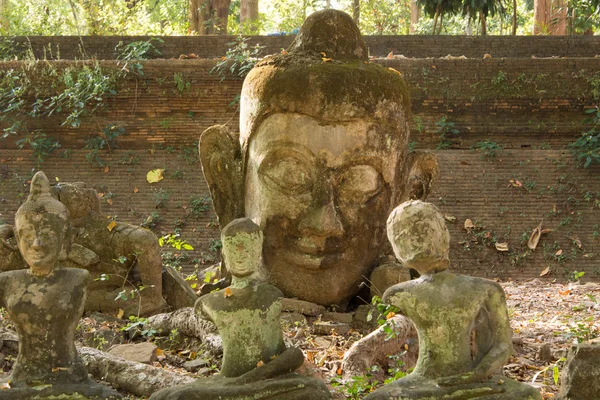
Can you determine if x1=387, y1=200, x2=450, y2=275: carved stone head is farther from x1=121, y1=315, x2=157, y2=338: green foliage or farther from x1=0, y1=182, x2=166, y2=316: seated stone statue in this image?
x1=0, y1=182, x2=166, y2=316: seated stone statue

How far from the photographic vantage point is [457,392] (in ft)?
11.6

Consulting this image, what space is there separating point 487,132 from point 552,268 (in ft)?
9.20

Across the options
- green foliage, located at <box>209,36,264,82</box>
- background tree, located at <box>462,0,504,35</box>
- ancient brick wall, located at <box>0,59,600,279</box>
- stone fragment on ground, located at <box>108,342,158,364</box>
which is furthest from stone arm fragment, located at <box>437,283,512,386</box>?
background tree, located at <box>462,0,504,35</box>

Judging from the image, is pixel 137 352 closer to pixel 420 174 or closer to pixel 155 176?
pixel 420 174

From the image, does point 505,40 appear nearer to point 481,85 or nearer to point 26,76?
point 481,85

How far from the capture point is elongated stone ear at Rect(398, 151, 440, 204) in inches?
265

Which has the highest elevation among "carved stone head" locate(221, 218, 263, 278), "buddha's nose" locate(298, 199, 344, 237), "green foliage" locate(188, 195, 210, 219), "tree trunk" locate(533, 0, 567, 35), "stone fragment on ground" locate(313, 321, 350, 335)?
"tree trunk" locate(533, 0, 567, 35)

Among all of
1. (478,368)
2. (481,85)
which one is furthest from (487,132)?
(478,368)

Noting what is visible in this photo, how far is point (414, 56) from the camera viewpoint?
47.9 ft

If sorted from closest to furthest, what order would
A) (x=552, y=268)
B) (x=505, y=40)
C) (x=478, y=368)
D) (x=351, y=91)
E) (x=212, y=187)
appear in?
1. (x=478, y=368)
2. (x=351, y=91)
3. (x=212, y=187)
4. (x=552, y=268)
5. (x=505, y=40)

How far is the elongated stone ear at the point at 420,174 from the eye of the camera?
22.0ft

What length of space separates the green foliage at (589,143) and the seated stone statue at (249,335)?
9124 mm

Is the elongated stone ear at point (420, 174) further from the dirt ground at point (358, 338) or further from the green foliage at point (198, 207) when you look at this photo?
the green foliage at point (198, 207)

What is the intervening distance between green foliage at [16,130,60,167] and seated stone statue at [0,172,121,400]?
8738mm
